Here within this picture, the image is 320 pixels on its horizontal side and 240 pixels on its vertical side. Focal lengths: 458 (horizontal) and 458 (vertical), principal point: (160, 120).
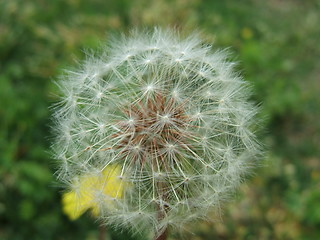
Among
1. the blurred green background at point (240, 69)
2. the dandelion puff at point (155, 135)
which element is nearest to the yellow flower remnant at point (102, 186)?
the dandelion puff at point (155, 135)

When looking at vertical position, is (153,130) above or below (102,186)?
above

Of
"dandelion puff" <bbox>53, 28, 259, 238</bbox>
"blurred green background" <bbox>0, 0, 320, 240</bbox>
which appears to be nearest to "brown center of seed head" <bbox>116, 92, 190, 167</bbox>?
"dandelion puff" <bbox>53, 28, 259, 238</bbox>

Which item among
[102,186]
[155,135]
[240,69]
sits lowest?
[102,186]

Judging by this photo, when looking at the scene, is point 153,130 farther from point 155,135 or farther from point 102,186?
point 102,186

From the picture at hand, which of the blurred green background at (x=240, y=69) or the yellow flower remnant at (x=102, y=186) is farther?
the blurred green background at (x=240, y=69)

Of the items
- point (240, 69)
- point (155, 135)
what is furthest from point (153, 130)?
point (240, 69)

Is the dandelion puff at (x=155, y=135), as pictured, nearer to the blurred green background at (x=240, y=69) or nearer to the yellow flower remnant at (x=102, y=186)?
the yellow flower remnant at (x=102, y=186)

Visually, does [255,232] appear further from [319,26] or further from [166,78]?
[319,26]
